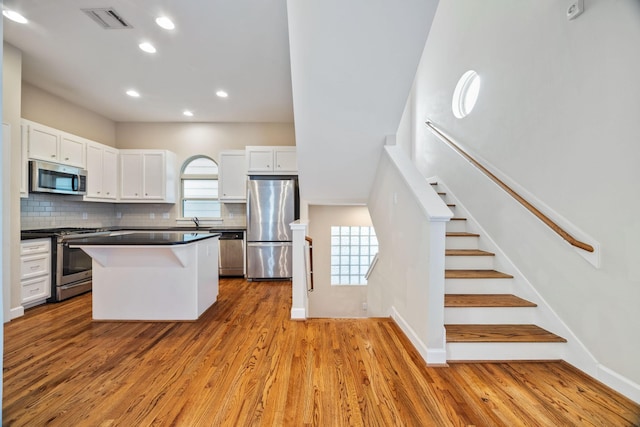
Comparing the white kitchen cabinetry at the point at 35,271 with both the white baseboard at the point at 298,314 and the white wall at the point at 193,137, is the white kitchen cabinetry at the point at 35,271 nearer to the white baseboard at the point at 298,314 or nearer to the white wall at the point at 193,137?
the white wall at the point at 193,137

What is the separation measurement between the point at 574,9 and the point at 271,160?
4.06 meters

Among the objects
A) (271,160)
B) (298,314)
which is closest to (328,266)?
(271,160)

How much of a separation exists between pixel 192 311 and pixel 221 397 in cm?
140

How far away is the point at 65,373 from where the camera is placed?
6.64 feet

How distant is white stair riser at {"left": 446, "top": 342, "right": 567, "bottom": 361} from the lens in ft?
7.02

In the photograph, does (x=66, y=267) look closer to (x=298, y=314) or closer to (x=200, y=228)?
(x=200, y=228)

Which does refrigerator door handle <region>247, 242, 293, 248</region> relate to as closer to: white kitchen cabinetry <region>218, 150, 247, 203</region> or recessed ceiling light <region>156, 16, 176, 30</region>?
white kitchen cabinetry <region>218, 150, 247, 203</region>

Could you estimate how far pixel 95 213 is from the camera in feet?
16.8

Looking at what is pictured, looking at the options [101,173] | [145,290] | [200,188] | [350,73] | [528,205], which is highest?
[350,73]

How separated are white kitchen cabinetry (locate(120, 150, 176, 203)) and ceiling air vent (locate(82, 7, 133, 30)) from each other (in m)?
2.72

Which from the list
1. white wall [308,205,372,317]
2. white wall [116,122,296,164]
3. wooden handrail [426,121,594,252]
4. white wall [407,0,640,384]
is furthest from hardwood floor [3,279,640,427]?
white wall [116,122,296,164]

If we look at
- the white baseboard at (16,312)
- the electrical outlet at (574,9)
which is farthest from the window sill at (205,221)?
the electrical outlet at (574,9)

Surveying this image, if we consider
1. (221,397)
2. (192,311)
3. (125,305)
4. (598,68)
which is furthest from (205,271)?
(598,68)

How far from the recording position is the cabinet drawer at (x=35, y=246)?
3244mm
